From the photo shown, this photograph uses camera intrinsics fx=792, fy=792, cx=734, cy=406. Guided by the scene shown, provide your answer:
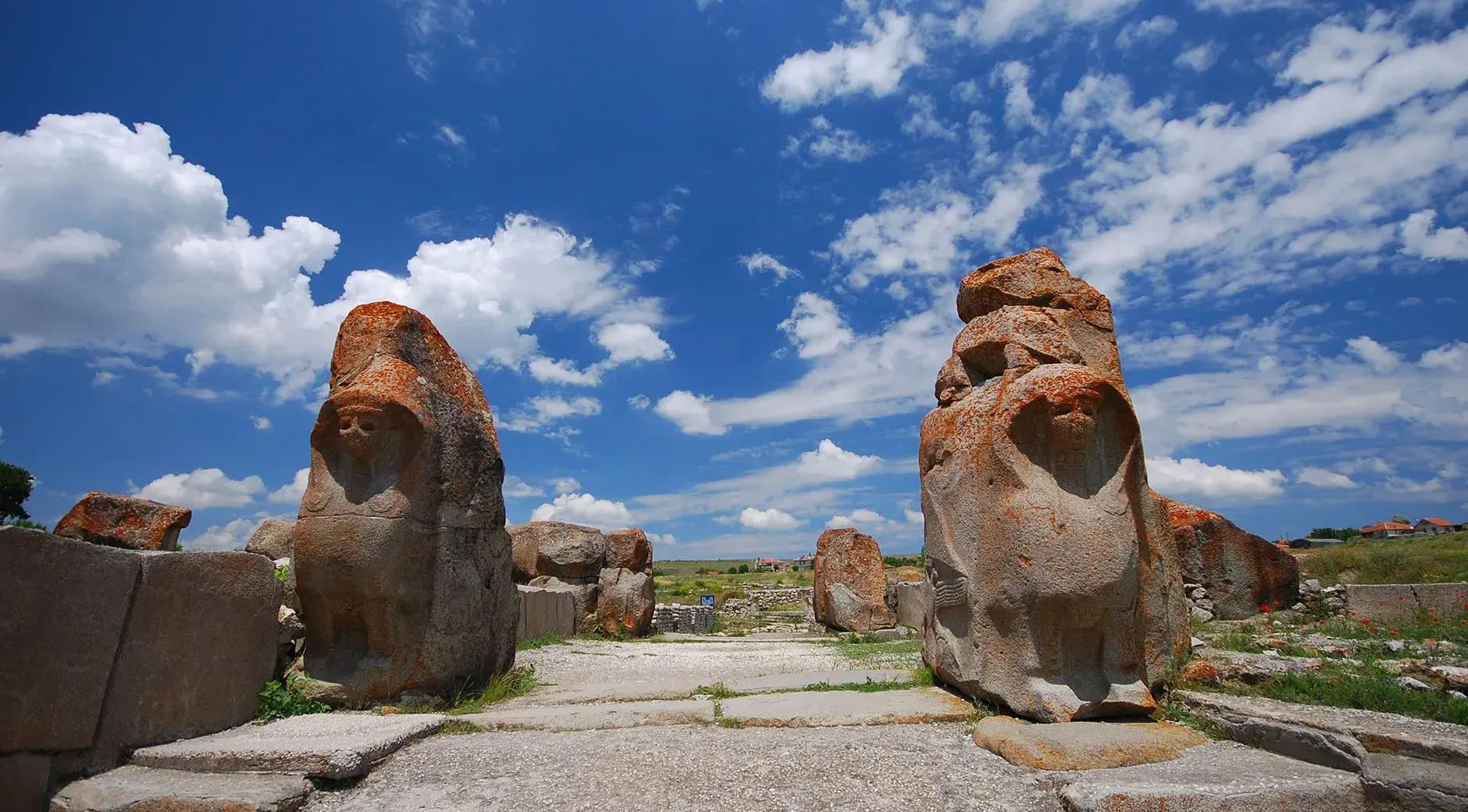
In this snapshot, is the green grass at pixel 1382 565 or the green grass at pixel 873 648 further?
the green grass at pixel 1382 565

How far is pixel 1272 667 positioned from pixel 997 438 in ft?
8.58

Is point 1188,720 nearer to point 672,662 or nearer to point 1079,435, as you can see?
point 1079,435

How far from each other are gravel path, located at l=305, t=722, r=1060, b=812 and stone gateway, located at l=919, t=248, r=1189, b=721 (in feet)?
2.48

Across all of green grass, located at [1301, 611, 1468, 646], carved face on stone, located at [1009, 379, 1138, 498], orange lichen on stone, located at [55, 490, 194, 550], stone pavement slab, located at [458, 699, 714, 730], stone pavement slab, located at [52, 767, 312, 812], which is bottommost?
stone pavement slab, located at [52, 767, 312, 812]

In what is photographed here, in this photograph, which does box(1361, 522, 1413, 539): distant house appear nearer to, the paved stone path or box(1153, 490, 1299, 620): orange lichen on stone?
box(1153, 490, 1299, 620): orange lichen on stone

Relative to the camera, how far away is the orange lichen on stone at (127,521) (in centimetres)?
614

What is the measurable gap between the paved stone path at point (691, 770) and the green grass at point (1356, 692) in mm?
885

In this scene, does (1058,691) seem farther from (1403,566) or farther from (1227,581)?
(1403,566)

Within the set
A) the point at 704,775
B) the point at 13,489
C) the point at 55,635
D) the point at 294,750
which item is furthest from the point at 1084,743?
the point at 13,489

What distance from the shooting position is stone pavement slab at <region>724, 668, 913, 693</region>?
6695mm

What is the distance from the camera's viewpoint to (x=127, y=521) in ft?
21.8

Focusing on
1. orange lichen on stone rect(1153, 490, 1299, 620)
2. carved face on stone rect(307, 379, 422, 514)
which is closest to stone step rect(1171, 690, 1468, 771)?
carved face on stone rect(307, 379, 422, 514)

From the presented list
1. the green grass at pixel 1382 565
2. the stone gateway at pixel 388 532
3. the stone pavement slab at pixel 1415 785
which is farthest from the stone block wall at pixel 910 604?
the stone pavement slab at pixel 1415 785

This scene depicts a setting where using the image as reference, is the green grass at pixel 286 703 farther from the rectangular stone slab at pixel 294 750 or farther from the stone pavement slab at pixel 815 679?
the stone pavement slab at pixel 815 679
